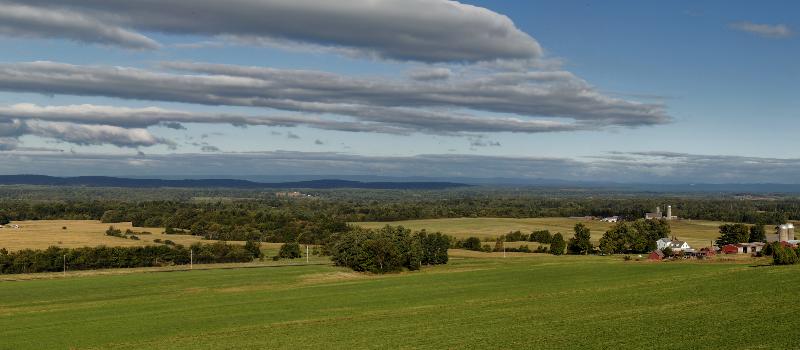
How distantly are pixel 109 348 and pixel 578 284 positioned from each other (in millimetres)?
35447

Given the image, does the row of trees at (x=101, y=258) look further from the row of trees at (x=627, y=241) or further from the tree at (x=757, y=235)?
the tree at (x=757, y=235)

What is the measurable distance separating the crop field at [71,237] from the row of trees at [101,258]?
12840mm

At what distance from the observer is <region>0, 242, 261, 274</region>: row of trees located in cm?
9191

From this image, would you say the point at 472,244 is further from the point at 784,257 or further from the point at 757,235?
the point at 784,257

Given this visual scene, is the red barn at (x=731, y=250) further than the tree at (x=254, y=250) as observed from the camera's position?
No

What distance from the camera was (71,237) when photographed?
131375 millimetres

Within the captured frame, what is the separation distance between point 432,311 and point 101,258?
210 ft

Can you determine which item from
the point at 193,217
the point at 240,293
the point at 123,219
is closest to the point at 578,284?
the point at 240,293

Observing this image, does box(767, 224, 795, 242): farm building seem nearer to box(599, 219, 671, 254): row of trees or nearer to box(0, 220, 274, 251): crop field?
box(599, 219, 671, 254): row of trees

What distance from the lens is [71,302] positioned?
6106 centimetres

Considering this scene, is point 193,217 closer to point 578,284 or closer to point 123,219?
point 123,219

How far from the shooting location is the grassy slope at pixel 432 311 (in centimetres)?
3253

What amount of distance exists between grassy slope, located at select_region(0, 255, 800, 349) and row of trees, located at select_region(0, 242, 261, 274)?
53.9 ft

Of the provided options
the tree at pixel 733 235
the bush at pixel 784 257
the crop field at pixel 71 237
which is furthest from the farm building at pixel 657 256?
the crop field at pixel 71 237
